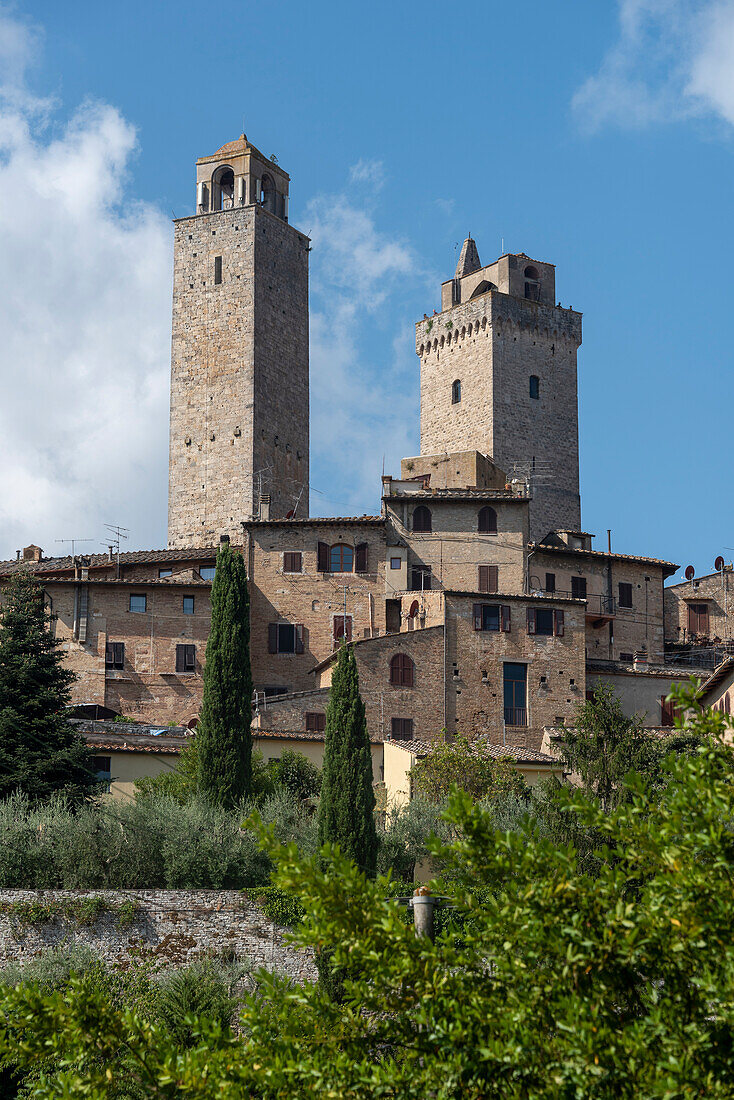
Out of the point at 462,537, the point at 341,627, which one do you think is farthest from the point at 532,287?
the point at 341,627

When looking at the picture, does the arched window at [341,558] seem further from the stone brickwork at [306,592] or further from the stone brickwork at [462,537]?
the stone brickwork at [462,537]

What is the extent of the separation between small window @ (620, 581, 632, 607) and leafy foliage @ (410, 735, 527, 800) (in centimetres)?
1584

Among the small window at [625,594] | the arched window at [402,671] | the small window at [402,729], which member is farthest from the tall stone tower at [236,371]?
the small window at [402,729]

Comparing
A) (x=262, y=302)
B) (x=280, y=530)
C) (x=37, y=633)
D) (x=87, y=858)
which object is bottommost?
(x=87, y=858)

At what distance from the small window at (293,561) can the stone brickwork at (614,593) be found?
787cm

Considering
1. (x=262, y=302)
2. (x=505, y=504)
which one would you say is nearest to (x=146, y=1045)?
(x=505, y=504)

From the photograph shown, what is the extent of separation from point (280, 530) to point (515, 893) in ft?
115

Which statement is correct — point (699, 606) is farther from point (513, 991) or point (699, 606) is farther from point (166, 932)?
point (513, 991)

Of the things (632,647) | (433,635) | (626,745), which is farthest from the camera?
(632,647)

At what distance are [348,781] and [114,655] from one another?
17614 mm

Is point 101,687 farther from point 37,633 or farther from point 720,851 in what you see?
point 720,851

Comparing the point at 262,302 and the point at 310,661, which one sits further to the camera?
the point at 262,302

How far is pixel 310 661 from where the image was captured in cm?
4356

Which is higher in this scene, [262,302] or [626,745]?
[262,302]
